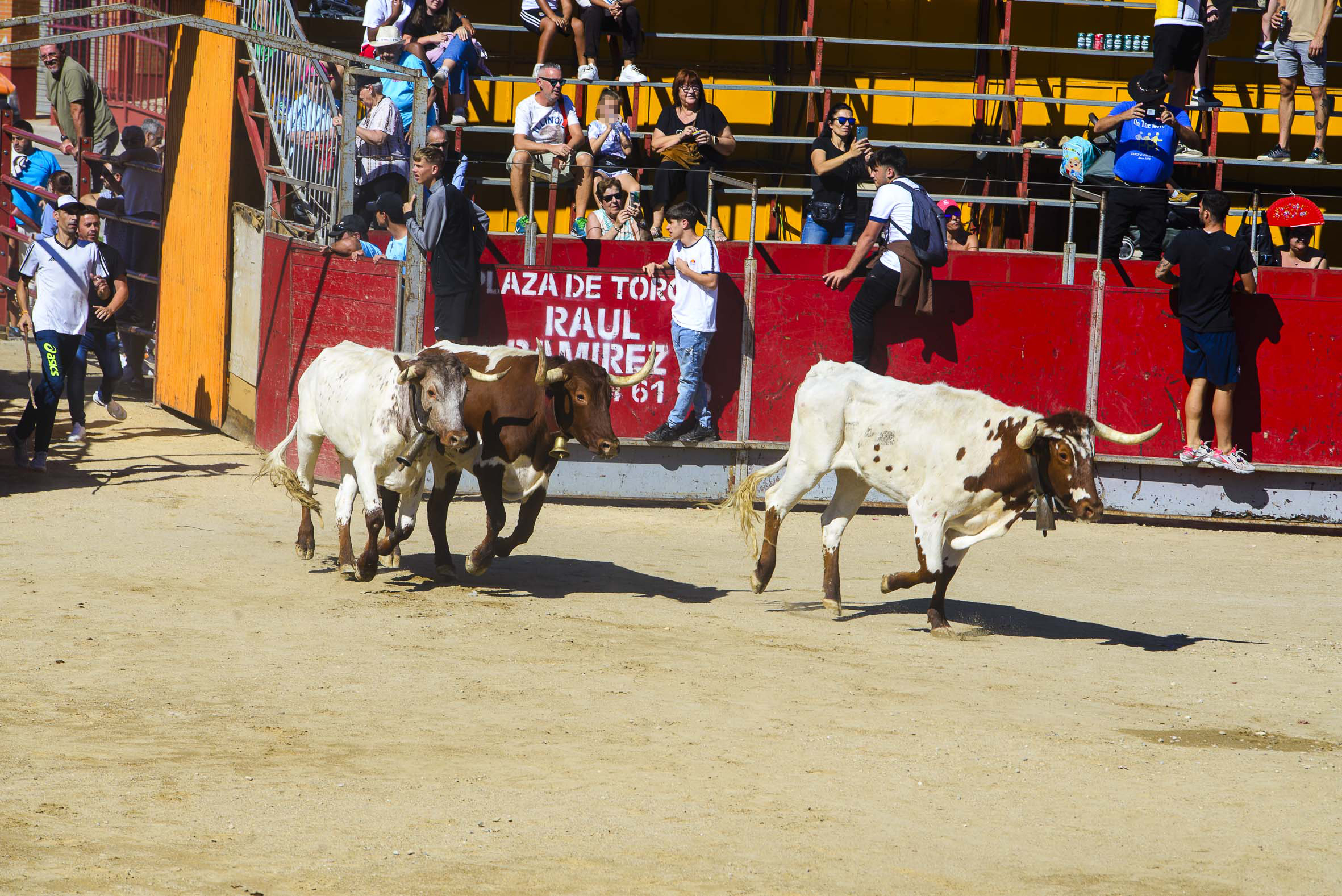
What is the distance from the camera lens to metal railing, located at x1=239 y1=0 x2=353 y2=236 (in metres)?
14.4

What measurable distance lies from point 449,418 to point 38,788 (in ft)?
13.3

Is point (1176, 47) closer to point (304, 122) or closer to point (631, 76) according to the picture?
point (631, 76)

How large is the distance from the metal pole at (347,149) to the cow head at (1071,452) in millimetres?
6532

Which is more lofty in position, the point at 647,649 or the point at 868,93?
the point at 868,93

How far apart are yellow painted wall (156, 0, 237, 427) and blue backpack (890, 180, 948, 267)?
665 cm

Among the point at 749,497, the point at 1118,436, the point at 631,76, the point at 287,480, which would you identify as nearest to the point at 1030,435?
the point at 1118,436

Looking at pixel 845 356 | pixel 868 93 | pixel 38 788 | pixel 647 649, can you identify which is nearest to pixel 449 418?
pixel 647 649

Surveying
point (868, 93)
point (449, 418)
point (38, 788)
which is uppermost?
point (868, 93)

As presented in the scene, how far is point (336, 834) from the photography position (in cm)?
587

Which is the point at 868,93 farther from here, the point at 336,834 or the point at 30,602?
the point at 336,834

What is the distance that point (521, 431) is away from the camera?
1026cm

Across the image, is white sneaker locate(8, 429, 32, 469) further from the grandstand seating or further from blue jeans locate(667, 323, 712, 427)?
the grandstand seating

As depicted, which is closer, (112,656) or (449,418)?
(112,656)

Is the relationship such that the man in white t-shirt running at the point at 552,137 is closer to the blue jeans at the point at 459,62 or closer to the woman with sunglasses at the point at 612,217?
the woman with sunglasses at the point at 612,217
